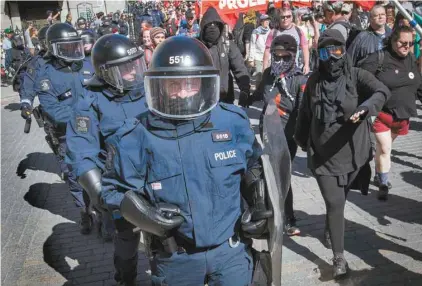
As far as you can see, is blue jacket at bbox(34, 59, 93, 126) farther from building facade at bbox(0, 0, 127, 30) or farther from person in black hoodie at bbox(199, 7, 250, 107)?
building facade at bbox(0, 0, 127, 30)

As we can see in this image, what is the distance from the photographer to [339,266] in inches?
152

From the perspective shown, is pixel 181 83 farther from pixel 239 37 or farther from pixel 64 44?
pixel 239 37

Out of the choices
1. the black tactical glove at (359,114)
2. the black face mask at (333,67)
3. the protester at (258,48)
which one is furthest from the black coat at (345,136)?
the protester at (258,48)

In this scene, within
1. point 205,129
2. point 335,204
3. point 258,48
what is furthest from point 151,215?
point 258,48

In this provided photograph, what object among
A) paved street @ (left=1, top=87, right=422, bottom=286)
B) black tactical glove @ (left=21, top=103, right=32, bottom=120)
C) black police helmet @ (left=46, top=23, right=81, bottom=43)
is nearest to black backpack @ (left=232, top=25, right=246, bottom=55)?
paved street @ (left=1, top=87, right=422, bottom=286)

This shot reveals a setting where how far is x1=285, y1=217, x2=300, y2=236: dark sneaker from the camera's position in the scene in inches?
185

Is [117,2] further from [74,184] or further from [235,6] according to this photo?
[74,184]

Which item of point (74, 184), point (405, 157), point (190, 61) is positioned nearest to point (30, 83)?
point (74, 184)

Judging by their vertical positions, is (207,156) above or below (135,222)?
above

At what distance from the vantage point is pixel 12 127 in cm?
1138

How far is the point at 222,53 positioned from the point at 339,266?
303 centimetres

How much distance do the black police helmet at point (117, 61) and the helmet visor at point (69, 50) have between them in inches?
78.8

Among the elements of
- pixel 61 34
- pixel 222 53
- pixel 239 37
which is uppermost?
pixel 61 34

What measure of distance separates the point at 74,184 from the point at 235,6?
5.34m
